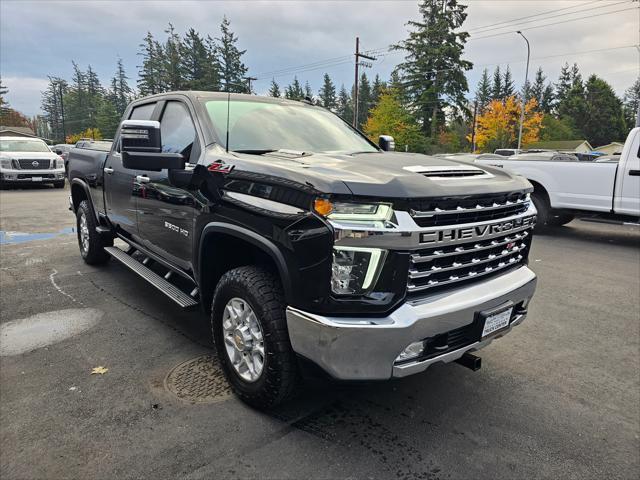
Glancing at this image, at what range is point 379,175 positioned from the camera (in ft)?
7.91

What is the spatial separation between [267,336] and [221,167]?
1.16m

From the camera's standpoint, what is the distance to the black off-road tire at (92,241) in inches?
225

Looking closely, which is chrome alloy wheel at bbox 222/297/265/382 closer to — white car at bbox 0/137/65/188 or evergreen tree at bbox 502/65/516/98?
white car at bbox 0/137/65/188

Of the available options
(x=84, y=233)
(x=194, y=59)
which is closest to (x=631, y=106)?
(x=194, y=59)

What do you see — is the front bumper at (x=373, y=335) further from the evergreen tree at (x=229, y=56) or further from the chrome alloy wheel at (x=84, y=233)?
the evergreen tree at (x=229, y=56)

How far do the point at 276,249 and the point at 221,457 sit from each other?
1.15 metres

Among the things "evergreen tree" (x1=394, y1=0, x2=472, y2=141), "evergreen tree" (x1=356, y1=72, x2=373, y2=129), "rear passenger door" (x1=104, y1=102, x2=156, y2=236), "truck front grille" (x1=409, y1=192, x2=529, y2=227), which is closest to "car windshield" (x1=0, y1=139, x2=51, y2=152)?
"rear passenger door" (x1=104, y1=102, x2=156, y2=236)

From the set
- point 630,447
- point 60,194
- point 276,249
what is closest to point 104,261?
point 276,249

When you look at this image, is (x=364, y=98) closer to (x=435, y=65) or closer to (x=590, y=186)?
(x=435, y=65)

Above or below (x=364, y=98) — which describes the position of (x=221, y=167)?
below

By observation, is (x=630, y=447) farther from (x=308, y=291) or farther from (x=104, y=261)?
(x=104, y=261)

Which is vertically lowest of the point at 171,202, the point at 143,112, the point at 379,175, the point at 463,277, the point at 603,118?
the point at 463,277

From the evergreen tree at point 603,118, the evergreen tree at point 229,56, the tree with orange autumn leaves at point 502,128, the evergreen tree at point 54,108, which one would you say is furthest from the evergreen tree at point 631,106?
the evergreen tree at point 54,108

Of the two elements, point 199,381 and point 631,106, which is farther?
point 631,106
